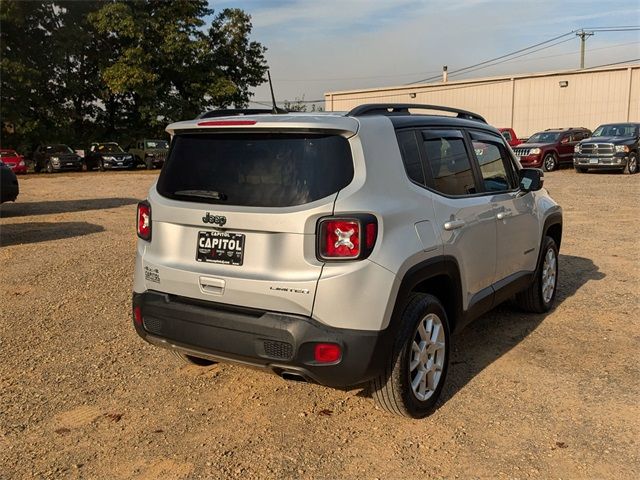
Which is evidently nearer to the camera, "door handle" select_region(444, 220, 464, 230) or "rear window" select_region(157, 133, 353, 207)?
"rear window" select_region(157, 133, 353, 207)

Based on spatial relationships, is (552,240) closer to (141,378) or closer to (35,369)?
(141,378)

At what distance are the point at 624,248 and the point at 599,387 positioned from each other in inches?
205

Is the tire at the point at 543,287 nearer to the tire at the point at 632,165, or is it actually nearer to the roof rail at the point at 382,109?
the roof rail at the point at 382,109

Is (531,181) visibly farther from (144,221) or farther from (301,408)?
(144,221)

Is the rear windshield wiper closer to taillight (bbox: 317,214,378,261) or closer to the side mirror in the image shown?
taillight (bbox: 317,214,378,261)

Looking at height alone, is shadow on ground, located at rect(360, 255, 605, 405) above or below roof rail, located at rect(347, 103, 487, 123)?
below

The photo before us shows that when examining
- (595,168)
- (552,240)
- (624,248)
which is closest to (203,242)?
(552,240)

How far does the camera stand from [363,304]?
305cm

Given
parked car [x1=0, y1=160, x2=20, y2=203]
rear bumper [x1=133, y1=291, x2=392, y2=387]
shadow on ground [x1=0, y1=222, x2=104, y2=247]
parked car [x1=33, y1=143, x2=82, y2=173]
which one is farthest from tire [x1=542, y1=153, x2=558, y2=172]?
parked car [x1=33, y1=143, x2=82, y2=173]

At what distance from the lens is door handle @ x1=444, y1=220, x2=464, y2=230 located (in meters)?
3.70

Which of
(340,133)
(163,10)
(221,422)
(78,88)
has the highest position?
(163,10)

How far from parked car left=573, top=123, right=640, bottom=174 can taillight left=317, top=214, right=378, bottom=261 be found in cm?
2052

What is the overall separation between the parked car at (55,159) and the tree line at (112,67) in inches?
215

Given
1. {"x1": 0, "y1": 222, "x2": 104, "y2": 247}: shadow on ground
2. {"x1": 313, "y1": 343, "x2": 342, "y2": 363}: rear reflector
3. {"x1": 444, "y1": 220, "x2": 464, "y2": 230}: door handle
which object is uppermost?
{"x1": 444, "y1": 220, "x2": 464, "y2": 230}: door handle
